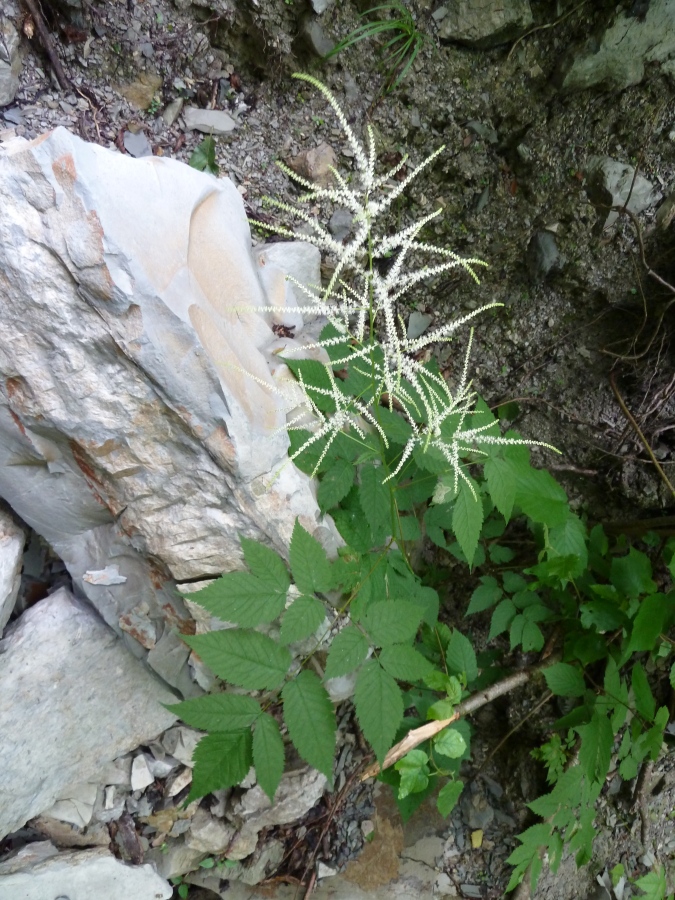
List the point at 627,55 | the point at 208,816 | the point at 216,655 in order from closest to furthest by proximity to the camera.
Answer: the point at 216,655, the point at 627,55, the point at 208,816

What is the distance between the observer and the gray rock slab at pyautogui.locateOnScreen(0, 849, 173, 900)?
7.00 feet

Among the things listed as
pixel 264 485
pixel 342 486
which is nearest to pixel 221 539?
pixel 264 485

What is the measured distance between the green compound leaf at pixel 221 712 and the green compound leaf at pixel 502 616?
1.17 metres

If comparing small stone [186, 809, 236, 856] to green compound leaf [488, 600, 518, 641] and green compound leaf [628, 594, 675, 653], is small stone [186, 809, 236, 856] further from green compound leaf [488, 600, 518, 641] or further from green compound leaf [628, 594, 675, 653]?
green compound leaf [628, 594, 675, 653]

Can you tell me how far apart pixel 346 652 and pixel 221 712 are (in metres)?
0.37

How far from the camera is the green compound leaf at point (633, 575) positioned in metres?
2.24

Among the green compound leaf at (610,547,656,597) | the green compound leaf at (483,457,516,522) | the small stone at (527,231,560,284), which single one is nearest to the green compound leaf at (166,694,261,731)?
the green compound leaf at (483,457,516,522)

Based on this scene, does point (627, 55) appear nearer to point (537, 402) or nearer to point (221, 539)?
point (537, 402)

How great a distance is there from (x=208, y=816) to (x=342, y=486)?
163 cm

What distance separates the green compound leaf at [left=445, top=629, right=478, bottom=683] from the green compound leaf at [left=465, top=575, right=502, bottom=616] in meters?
0.15

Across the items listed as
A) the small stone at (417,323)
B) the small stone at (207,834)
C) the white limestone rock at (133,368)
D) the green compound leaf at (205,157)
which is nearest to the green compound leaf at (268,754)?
the white limestone rock at (133,368)

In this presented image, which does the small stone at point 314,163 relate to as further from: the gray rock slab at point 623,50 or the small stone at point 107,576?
the small stone at point 107,576

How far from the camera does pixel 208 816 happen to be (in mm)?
2527

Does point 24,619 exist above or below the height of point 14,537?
below
